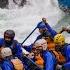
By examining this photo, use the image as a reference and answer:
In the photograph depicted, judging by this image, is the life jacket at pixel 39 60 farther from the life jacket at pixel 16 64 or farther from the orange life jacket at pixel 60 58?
the life jacket at pixel 16 64

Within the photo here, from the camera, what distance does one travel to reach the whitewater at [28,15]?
16.8 meters

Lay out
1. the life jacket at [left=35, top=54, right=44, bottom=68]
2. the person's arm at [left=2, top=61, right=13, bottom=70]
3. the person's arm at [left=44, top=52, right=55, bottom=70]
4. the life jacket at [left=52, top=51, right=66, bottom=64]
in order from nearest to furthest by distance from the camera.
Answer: the person's arm at [left=2, top=61, right=13, bottom=70] → the person's arm at [left=44, top=52, right=55, bottom=70] → the life jacket at [left=35, top=54, right=44, bottom=68] → the life jacket at [left=52, top=51, right=66, bottom=64]

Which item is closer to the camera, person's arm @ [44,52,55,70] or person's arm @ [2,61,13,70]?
person's arm @ [2,61,13,70]

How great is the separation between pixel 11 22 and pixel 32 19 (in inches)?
38.9

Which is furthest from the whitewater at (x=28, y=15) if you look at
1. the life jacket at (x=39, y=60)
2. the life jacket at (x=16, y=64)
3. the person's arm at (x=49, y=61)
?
the life jacket at (x=16, y=64)

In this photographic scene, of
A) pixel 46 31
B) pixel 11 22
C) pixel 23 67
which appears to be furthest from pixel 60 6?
pixel 23 67

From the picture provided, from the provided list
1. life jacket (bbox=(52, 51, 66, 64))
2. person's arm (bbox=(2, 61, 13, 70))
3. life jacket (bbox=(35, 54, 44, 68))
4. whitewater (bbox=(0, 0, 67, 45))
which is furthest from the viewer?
whitewater (bbox=(0, 0, 67, 45))

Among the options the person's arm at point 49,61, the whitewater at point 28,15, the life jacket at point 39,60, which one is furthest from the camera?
the whitewater at point 28,15

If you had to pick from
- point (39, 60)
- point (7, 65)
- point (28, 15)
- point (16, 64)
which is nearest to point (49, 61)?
point (39, 60)

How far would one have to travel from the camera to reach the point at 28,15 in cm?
1991

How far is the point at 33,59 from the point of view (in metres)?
7.15

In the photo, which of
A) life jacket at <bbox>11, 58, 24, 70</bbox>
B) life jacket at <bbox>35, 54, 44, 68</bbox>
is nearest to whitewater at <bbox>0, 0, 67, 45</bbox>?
life jacket at <bbox>35, 54, 44, 68</bbox>

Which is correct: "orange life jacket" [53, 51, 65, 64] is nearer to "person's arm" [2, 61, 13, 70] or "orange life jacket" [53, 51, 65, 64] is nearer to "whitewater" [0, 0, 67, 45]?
"person's arm" [2, 61, 13, 70]

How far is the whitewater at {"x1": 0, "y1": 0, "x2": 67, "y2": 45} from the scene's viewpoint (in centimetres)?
1683
